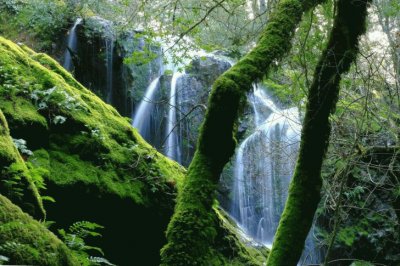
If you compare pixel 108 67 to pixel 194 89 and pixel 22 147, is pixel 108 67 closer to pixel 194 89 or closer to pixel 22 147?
pixel 194 89

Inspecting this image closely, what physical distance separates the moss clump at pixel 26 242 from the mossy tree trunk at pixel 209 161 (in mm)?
643

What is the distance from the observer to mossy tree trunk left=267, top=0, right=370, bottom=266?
3.40 metres

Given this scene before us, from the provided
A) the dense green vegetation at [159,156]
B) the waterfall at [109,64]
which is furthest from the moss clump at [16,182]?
the waterfall at [109,64]

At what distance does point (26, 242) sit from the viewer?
2330 millimetres

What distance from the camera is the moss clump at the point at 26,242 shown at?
2.17m

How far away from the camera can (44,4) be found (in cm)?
1493

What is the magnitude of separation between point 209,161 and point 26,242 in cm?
125

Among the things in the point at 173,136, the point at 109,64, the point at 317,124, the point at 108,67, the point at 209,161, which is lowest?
the point at 209,161

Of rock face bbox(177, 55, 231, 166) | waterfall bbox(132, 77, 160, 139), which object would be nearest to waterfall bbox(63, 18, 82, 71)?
waterfall bbox(132, 77, 160, 139)

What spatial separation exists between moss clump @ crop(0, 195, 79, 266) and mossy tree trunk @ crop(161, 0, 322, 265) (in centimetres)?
64

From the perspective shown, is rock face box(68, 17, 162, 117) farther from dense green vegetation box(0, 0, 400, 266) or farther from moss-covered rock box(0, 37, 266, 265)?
moss-covered rock box(0, 37, 266, 265)

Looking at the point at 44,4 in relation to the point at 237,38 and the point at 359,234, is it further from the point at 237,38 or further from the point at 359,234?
the point at 359,234

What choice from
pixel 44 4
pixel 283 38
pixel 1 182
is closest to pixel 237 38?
pixel 283 38

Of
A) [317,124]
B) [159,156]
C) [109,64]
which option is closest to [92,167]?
[159,156]
